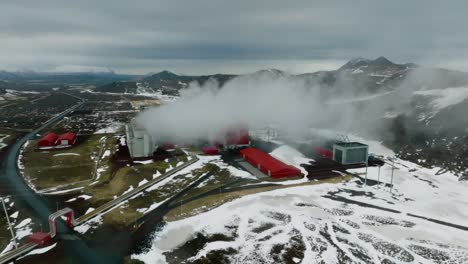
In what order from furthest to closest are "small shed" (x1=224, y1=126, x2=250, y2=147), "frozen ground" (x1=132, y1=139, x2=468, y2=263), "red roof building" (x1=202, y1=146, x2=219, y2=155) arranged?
"small shed" (x1=224, y1=126, x2=250, y2=147)
"red roof building" (x1=202, y1=146, x2=219, y2=155)
"frozen ground" (x1=132, y1=139, x2=468, y2=263)

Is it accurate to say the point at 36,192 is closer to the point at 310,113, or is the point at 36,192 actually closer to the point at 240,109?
the point at 240,109

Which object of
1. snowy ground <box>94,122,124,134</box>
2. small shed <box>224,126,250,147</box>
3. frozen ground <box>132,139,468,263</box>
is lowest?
frozen ground <box>132,139,468,263</box>

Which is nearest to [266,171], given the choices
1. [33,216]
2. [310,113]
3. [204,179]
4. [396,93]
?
[204,179]

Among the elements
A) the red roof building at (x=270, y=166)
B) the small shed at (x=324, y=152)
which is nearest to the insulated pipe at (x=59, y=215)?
the red roof building at (x=270, y=166)

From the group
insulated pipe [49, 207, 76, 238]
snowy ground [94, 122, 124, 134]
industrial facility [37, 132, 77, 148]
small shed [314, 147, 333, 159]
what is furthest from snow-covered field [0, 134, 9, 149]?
small shed [314, 147, 333, 159]

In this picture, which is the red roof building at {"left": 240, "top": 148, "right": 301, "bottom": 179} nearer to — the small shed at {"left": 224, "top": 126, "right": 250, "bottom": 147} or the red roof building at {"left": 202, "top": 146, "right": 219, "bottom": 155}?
the red roof building at {"left": 202, "top": 146, "right": 219, "bottom": 155}

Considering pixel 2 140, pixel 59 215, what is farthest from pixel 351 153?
pixel 2 140

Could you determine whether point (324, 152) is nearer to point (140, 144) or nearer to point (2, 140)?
point (140, 144)
